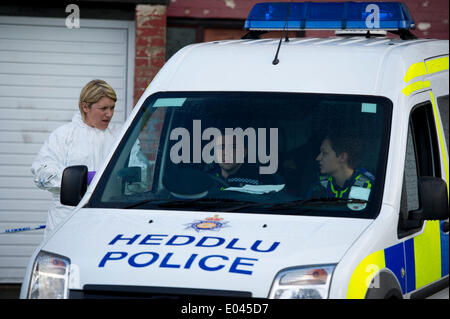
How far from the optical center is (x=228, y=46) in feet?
20.6

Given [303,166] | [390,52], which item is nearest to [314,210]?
[303,166]

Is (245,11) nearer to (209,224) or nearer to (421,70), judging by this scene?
(421,70)

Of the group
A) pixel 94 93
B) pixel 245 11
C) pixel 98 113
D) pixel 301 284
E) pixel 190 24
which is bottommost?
pixel 301 284

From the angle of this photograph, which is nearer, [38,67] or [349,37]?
[349,37]

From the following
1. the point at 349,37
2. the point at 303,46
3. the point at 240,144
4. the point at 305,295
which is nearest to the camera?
the point at 305,295

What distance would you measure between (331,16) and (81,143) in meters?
1.97

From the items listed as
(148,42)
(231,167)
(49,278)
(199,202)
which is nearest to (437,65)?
(231,167)

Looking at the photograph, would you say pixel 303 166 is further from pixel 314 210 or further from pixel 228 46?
pixel 228 46

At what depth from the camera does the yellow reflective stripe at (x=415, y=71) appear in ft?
19.4

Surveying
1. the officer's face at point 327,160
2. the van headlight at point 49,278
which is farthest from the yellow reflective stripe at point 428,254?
the van headlight at point 49,278

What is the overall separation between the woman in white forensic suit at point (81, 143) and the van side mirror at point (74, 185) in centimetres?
149

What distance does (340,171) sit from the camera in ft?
17.9

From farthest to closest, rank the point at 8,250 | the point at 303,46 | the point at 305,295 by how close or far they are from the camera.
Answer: the point at 8,250 < the point at 303,46 < the point at 305,295
